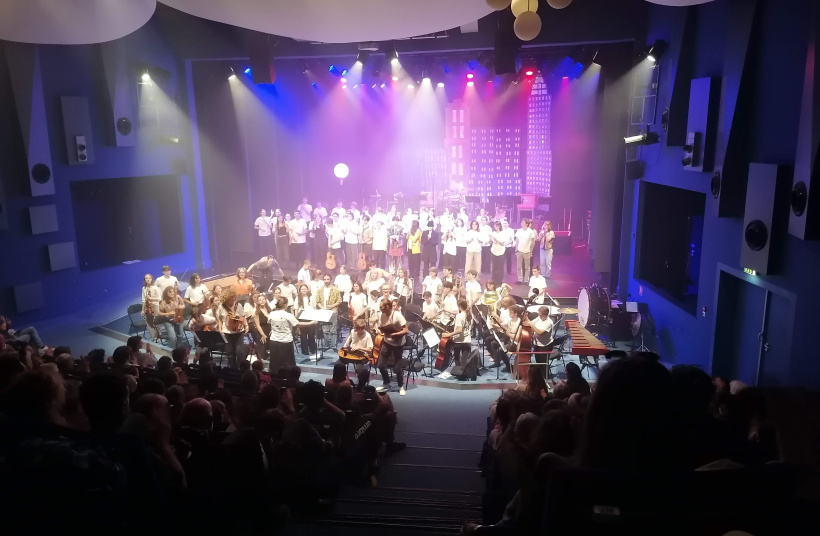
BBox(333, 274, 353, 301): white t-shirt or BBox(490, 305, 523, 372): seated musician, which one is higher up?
BBox(333, 274, 353, 301): white t-shirt

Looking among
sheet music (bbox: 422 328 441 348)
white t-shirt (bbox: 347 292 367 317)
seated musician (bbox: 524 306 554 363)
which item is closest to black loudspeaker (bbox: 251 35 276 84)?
white t-shirt (bbox: 347 292 367 317)

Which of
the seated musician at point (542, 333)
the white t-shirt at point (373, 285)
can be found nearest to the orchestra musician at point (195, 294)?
the white t-shirt at point (373, 285)

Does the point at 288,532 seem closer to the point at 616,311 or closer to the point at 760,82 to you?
the point at 760,82

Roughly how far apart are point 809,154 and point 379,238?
12.0m

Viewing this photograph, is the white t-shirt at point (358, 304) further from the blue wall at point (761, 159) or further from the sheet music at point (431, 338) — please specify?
the blue wall at point (761, 159)

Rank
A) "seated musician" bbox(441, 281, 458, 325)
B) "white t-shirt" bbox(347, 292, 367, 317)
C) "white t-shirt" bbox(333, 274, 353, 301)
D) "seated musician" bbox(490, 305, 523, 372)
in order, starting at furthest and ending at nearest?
"white t-shirt" bbox(333, 274, 353, 301), "white t-shirt" bbox(347, 292, 367, 317), "seated musician" bbox(441, 281, 458, 325), "seated musician" bbox(490, 305, 523, 372)

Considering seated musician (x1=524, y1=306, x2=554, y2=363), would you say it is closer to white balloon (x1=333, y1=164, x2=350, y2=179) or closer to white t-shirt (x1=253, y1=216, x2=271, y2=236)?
white t-shirt (x1=253, y1=216, x2=271, y2=236)

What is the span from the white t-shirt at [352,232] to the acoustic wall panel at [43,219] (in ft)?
24.3

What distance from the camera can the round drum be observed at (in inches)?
492

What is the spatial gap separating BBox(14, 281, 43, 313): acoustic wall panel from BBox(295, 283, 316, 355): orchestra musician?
259 inches

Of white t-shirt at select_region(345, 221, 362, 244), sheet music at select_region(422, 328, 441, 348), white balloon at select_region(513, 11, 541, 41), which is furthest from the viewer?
white t-shirt at select_region(345, 221, 362, 244)

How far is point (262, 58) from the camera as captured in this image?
14852mm

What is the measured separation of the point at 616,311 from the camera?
12.5 meters

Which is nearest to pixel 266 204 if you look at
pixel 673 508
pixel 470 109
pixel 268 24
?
pixel 470 109
